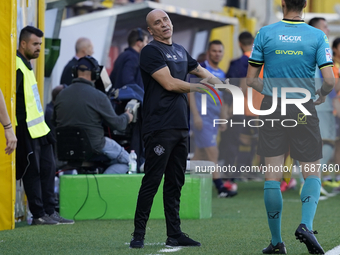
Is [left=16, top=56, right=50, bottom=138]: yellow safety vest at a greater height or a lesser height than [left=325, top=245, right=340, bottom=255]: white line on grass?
greater

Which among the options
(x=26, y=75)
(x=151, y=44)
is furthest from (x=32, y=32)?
(x=151, y=44)

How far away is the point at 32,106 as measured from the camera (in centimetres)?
705

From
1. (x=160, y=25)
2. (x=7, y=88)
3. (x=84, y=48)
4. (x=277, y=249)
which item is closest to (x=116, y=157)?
(x=7, y=88)

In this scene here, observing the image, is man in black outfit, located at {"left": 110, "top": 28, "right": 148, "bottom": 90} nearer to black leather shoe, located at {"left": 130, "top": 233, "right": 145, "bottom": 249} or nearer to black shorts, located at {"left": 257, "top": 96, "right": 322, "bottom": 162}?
black leather shoe, located at {"left": 130, "top": 233, "right": 145, "bottom": 249}

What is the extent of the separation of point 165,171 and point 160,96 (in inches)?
25.0

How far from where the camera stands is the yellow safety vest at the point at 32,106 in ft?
22.9

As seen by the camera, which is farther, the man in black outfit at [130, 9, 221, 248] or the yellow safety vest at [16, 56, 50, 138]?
the yellow safety vest at [16, 56, 50, 138]

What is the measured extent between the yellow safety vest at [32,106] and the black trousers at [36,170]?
0.28 ft

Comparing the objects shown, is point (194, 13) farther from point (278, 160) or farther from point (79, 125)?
point (278, 160)

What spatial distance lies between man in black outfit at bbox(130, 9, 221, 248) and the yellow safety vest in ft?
6.42

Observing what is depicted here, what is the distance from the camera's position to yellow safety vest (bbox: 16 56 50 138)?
22.9ft

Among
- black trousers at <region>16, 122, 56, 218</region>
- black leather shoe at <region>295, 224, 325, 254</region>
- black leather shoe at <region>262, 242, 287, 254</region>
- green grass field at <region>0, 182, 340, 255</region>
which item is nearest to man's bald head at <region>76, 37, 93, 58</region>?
black trousers at <region>16, 122, 56, 218</region>

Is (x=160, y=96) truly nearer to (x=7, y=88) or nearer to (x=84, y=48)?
(x=7, y=88)

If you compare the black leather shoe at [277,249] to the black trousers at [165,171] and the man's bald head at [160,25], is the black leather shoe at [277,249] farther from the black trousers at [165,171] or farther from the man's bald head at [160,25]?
the man's bald head at [160,25]
